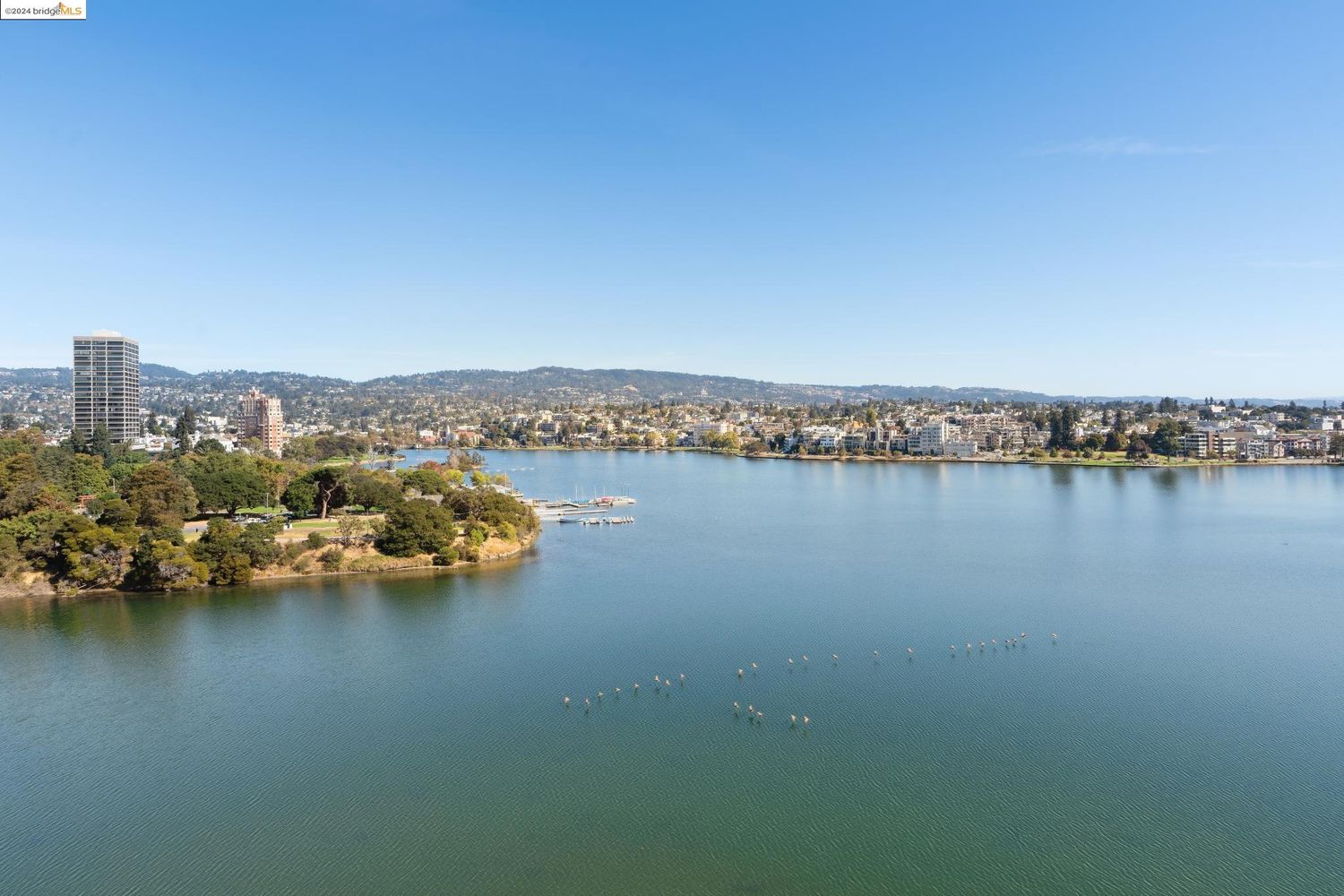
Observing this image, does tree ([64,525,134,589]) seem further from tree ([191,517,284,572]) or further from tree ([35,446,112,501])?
tree ([35,446,112,501])

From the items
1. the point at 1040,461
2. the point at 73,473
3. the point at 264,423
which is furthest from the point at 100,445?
the point at 1040,461

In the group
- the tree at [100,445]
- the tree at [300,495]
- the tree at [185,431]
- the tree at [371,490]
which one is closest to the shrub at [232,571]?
the tree at [371,490]

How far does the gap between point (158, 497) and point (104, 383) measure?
160ft

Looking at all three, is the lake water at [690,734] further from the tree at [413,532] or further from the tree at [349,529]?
the tree at [349,529]

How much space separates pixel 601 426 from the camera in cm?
11750

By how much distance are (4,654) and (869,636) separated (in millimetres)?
21483

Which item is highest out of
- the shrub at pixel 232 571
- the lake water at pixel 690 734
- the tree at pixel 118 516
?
the tree at pixel 118 516

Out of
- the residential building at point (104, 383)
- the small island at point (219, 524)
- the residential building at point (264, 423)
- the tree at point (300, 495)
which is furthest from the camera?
the residential building at point (264, 423)

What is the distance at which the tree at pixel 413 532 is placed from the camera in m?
29.4

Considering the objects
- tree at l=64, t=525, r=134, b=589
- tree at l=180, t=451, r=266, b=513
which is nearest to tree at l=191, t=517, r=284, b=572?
tree at l=64, t=525, r=134, b=589

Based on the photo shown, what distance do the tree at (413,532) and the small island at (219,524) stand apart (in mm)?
41

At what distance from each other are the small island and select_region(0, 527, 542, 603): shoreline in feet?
0.23

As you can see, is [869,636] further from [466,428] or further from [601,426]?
[466,428]

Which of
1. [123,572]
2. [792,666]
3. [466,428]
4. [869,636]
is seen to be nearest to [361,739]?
[792,666]
